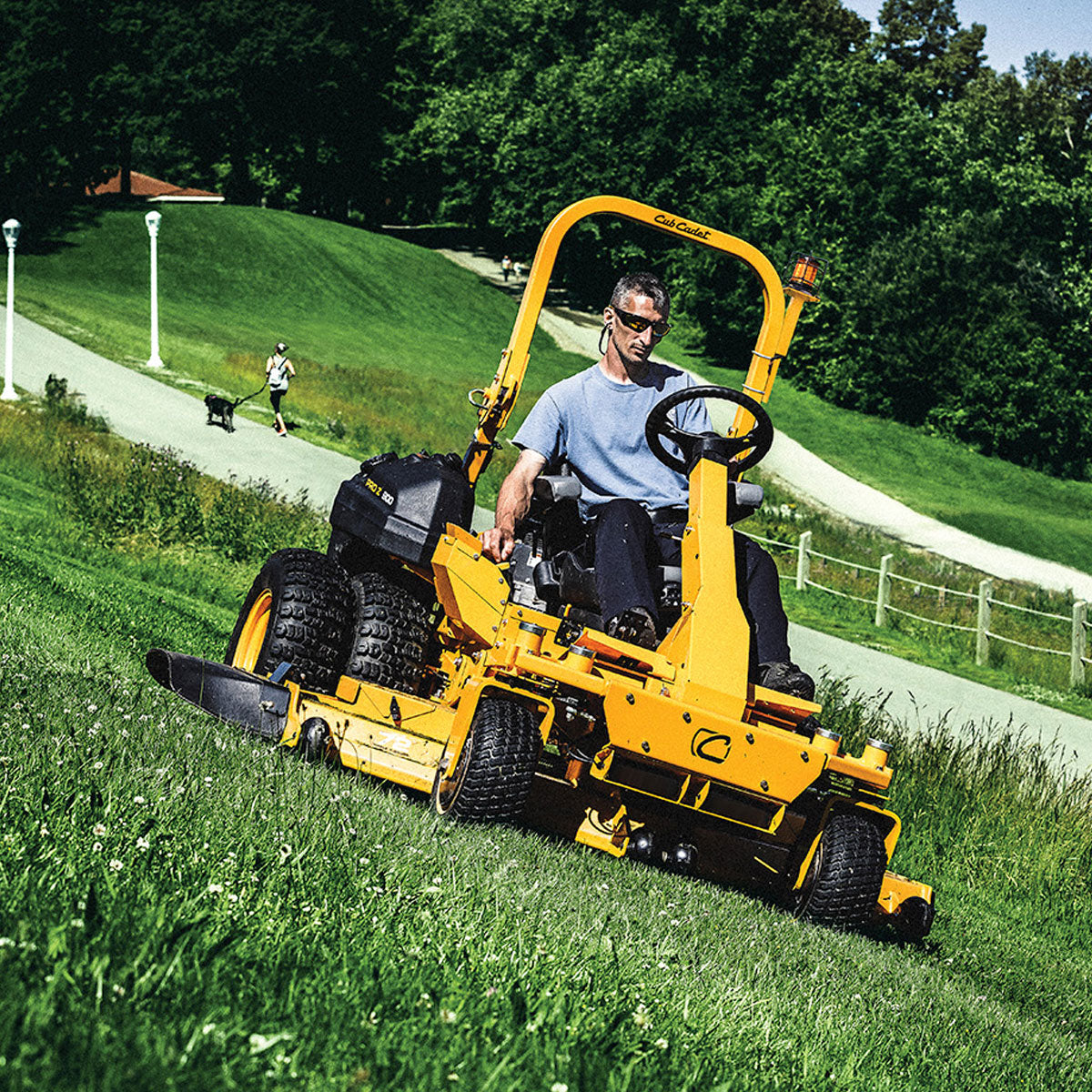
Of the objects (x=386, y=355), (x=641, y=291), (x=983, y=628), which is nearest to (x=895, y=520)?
(x=386, y=355)

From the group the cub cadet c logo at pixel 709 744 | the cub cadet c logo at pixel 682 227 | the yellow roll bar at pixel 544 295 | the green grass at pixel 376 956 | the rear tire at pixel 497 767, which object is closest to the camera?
the green grass at pixel 376 956

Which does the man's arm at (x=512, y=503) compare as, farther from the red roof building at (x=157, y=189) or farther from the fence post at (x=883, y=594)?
the red roof building at (x=157, y=189)

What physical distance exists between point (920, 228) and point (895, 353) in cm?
466

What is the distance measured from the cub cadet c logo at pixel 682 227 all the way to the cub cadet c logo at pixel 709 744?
10.3ft

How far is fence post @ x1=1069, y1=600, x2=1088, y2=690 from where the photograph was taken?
17.2 m

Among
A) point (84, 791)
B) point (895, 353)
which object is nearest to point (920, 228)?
point (895, 353)

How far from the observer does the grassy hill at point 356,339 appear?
30609 mm

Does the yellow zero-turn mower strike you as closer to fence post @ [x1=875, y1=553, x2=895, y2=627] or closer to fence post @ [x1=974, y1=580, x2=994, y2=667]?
fence post @ [x1=974, y1=580, x2=994, y2=667]

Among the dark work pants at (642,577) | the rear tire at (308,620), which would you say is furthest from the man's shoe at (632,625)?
the rear tire at (308,620)

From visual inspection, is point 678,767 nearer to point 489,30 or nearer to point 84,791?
point 84,791

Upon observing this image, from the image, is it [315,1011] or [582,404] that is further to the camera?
[582,404]

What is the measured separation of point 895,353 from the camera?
157 feet

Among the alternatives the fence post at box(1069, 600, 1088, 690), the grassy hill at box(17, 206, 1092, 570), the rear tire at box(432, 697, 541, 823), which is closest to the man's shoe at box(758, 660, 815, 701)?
the rear tire at box(432, 697, 541, 823)

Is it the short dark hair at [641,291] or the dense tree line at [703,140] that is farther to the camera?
the dense tree line at [703,140]
